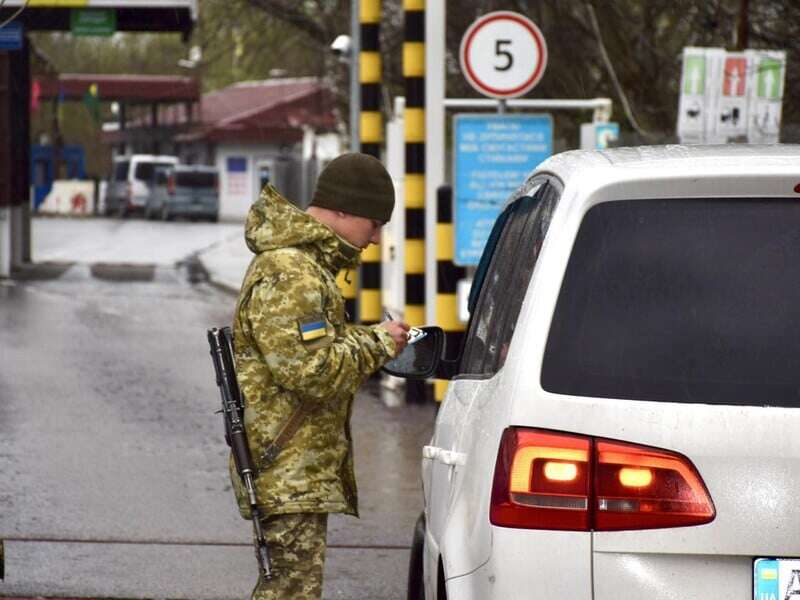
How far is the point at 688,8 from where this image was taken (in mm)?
17672

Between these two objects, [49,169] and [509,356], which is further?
[49,169]

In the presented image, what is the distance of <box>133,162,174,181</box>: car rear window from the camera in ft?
206

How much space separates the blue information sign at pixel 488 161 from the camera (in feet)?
41.8

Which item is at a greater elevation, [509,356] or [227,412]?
[509,356]

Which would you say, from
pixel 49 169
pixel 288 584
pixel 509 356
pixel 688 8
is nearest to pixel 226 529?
pixel 288 584

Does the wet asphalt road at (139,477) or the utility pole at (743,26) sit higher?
the utility pole at (743,26)

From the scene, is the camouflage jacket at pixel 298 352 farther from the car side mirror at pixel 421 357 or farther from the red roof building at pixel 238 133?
the red roof building at pixel 238 133

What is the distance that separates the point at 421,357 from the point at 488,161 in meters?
7.74

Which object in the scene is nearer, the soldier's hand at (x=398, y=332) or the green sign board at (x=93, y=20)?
the soldier's hand at (x=398, y=332)

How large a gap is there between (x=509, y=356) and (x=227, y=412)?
1379mm

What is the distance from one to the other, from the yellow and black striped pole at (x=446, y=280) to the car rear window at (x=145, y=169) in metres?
50.7

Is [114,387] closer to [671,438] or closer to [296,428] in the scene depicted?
[296,428]

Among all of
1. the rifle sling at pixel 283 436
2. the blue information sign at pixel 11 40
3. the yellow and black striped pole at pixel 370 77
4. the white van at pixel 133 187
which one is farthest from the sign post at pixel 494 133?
the white van at pixel 133 187

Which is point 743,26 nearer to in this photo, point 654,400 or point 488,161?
point 488,161
